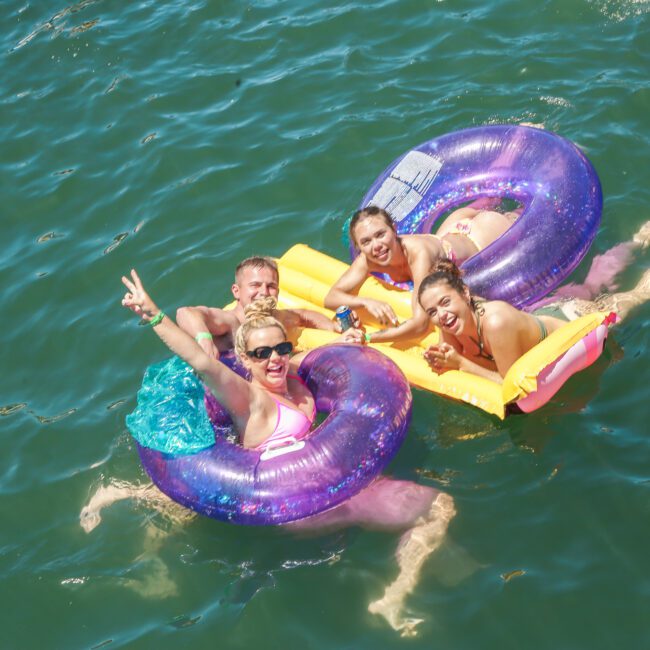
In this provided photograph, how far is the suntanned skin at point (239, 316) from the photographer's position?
6336 millimetres

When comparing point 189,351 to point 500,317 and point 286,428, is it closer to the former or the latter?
point 286,428

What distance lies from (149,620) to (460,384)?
2.42 m

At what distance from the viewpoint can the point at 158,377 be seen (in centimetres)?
605

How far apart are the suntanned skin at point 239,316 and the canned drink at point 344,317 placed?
22 cm

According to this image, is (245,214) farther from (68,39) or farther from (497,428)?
(68,39)

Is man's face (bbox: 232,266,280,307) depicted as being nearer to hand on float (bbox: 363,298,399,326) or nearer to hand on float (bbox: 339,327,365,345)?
hand on float (bbox: 339,327,365,345)

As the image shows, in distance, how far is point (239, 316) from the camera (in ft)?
22.1

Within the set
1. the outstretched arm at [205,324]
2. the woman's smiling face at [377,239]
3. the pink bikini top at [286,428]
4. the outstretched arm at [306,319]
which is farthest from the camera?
the outstretched arm at [306,319]

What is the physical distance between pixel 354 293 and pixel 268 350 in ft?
5.39

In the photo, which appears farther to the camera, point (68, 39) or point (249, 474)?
point (68, 39)

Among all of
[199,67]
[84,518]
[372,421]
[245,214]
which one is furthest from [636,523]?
[199,67]

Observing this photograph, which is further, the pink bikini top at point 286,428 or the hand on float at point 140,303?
the pink bikini top at point 286,428

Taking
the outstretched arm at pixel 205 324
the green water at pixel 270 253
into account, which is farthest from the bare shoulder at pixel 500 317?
the outstretched arm at pixel 205 324

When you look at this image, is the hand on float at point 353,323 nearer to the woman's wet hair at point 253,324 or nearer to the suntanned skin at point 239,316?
the suntanned skin at point 239,316
